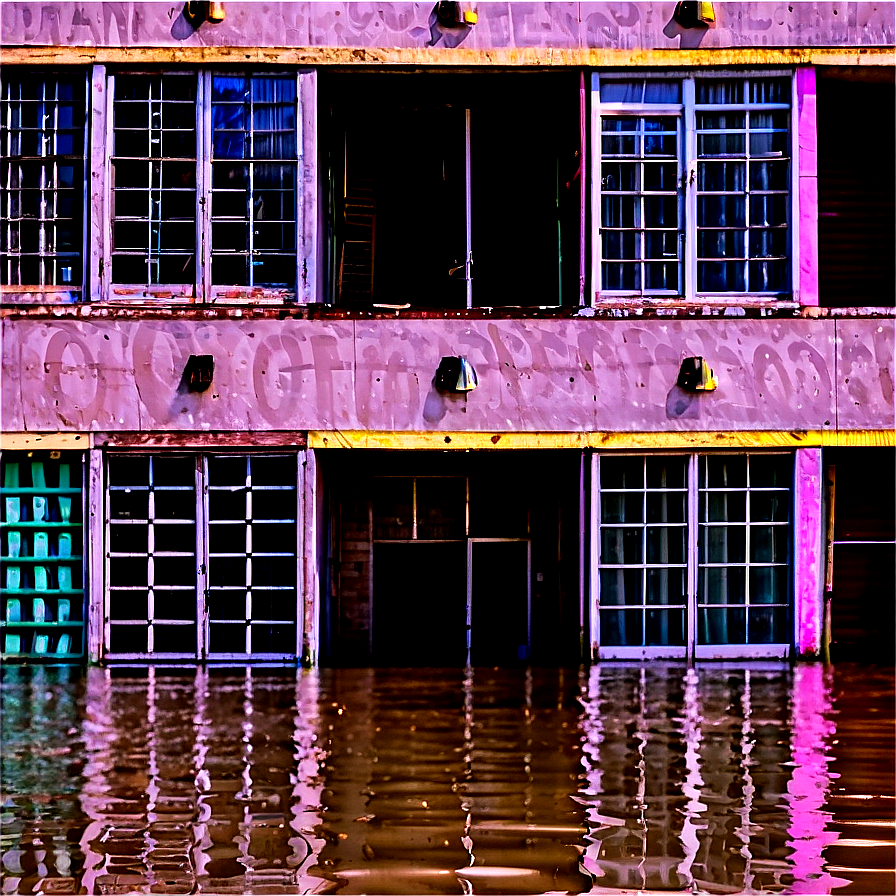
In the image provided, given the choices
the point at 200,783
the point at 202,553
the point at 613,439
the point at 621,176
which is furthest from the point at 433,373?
the point at 200,783

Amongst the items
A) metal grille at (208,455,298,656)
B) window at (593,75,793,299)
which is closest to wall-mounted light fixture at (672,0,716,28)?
window at (593,75,793,299)

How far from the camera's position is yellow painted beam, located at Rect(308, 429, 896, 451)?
43.8 feet

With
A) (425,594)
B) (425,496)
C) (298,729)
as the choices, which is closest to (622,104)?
(425,496)

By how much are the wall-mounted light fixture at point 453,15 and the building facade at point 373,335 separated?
0.03 m

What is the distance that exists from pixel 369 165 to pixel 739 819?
9.43 metres

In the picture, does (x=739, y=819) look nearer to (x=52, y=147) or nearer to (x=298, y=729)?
(x=298, y=729)

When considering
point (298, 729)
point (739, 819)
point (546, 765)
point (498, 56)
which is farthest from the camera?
point (498, 56)

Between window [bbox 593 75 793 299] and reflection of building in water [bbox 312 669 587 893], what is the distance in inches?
167

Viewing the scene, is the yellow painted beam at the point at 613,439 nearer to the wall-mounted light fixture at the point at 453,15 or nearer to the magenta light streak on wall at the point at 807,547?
the magenta light streak on wall at the point at 807,547

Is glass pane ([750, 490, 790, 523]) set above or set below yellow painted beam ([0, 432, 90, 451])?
below

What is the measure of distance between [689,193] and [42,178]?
6415mm

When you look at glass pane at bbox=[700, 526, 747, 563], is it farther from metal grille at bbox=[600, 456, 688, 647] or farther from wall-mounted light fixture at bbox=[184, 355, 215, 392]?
wall-mounted light fixture at bbox=[184, 355, 215, 392]

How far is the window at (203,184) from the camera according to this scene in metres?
13.3

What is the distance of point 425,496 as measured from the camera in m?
15.2
